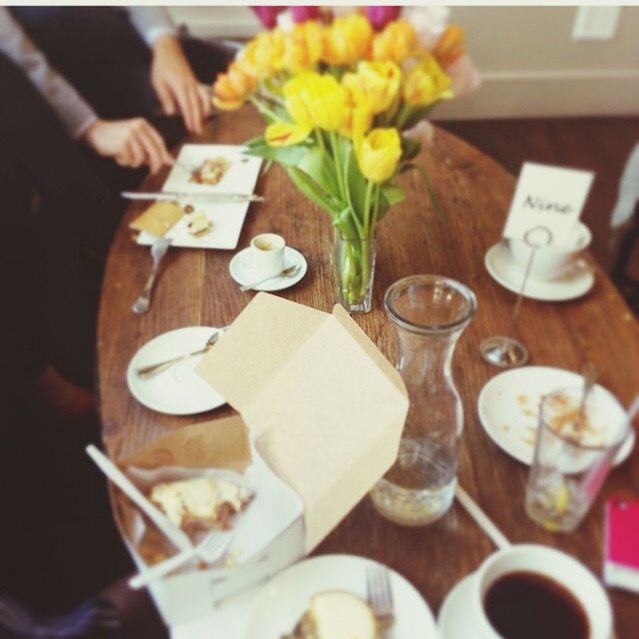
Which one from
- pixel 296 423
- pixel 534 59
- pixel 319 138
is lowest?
pixel 534 59

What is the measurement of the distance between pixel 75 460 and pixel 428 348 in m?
0.94

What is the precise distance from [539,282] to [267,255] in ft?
1.25

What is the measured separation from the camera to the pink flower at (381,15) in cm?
86

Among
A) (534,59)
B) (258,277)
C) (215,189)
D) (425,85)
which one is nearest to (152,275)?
(258,277)

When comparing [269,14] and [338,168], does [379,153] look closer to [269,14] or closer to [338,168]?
[338,168]

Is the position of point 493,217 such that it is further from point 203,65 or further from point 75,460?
point 203,65

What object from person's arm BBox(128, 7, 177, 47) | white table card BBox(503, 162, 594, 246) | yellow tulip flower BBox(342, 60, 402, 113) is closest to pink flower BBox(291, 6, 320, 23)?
yellow tulip flower BBox(342, 60, 402, 113)

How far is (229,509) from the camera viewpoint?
0.59 metres

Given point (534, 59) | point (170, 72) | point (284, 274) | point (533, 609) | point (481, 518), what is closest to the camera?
point (533, 609)

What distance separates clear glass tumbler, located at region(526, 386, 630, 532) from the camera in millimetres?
580

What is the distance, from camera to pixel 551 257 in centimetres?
87

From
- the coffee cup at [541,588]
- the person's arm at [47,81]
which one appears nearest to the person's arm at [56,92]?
the person's arm at [47,81]

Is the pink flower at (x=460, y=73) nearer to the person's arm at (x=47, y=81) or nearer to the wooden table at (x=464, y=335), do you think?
the wooden table at (x=464, y=335)

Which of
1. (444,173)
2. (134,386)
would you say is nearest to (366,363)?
(134,386)
